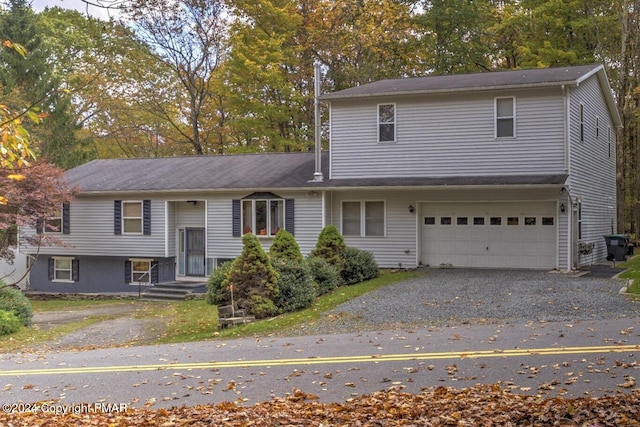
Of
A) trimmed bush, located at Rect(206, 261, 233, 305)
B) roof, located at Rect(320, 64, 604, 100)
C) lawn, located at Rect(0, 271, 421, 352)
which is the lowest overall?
lawn, located at Rect(0, 271, 421, 352)

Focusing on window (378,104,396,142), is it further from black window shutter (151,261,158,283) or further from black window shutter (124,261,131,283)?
black window shutter (124,261,131,283)

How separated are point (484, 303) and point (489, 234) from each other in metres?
7.09

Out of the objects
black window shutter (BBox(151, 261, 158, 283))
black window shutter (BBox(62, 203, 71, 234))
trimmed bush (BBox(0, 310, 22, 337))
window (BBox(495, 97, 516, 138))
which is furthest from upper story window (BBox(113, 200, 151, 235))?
window (BBox(495, 97, 516, 138))

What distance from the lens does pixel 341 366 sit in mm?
Result: 8688

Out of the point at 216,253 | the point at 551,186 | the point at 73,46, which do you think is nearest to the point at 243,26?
the point at 73,46

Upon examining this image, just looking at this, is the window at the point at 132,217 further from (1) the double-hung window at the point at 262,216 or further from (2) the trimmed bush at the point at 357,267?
(2) the trimmed bush at the point at 357,267

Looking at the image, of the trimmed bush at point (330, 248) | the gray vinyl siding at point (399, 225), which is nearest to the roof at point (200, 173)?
the gray vinyl siding at point (399, 225)

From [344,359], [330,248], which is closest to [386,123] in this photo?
[330,248]

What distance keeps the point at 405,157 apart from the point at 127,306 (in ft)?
33.8

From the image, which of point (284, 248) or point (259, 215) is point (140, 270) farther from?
point (284, 248)

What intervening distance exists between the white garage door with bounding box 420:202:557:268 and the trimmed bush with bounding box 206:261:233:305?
8553 millimetres

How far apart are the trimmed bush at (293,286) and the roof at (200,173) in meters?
6.89

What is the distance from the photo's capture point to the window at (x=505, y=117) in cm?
1964

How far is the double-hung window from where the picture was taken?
2262 centimetres
